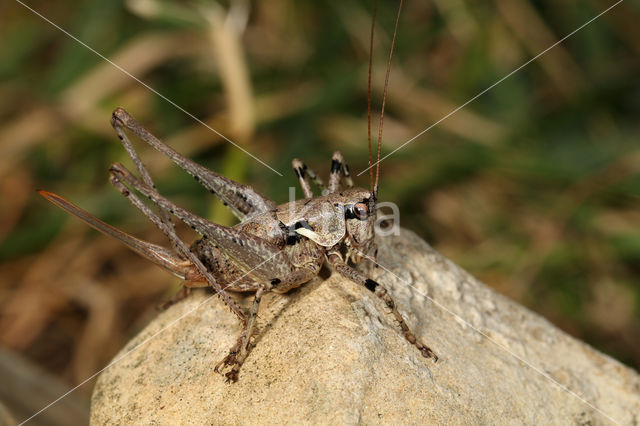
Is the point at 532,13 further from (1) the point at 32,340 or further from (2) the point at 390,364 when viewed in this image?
(1) the point at 32,340

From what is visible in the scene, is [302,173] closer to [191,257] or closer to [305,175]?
[305,175]

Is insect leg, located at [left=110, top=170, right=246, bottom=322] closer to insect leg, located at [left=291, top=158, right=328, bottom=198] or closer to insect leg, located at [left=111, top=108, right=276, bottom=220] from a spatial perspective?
insect leg, located at [left=111, top=108, right=276, bottom=220]

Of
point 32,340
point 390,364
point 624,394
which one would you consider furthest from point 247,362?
point 32,340

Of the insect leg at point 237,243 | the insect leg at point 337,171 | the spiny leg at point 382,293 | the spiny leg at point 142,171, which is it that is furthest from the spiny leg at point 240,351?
the insect leg at point 337,171

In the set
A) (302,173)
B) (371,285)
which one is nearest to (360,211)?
(371,285)

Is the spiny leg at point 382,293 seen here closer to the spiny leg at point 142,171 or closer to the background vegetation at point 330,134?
the spiny leg at point 142,171

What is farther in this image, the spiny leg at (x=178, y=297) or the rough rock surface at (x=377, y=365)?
the spiny leg at (x=178, y=297)

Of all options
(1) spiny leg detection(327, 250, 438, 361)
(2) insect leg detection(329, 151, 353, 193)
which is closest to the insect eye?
(1) spiny leg detection(327, 250, 438, 361)
